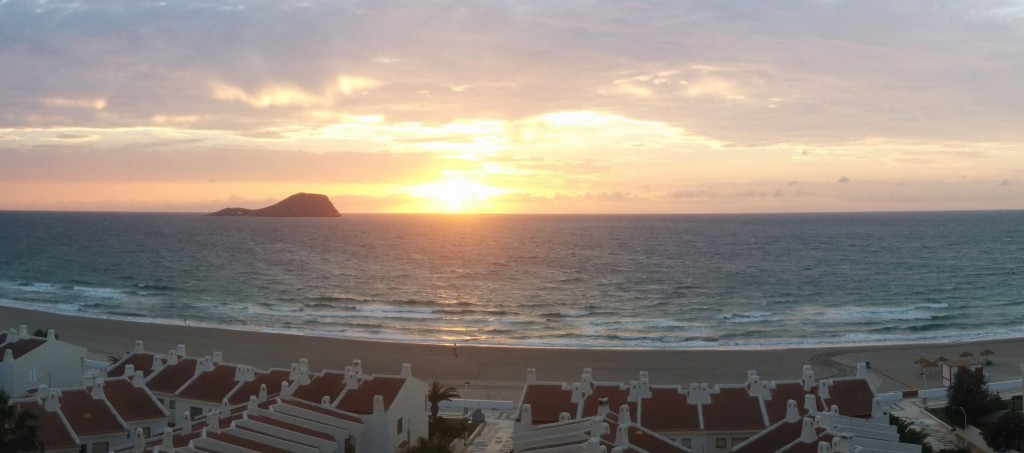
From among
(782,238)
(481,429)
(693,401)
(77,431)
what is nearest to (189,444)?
(77,431)

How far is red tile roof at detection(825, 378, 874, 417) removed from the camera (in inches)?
1172

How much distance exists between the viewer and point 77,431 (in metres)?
28.8

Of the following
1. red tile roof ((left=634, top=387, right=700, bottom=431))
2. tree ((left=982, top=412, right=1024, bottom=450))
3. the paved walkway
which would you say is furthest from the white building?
tree ((left=982, top=412, right=1024, bottom=450))

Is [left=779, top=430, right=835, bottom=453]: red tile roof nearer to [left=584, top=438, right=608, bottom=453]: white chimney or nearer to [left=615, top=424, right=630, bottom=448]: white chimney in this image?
[left=615, top=424, right=630, bottom=448]: white chimney

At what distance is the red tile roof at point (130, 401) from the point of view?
31.1m

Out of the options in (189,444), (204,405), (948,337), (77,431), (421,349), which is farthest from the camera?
(948,337)

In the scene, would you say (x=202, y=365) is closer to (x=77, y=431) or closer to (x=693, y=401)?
(x=77, y=431)

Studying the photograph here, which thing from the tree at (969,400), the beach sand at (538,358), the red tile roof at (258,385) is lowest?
the beach sand at (538,358)

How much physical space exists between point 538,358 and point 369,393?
981 inches

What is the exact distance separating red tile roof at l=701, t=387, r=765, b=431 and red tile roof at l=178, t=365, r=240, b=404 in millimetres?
18181

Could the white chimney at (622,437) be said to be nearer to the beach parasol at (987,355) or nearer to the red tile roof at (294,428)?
the red tile roof at (294,428)

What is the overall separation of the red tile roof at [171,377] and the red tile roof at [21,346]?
5314mm

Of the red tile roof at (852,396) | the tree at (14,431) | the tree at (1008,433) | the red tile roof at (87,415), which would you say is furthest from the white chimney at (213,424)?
the tree at (1008,433)

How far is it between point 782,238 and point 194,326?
146 metres
